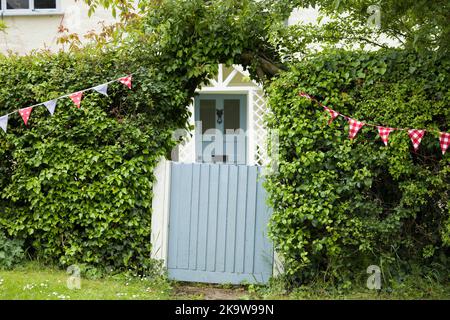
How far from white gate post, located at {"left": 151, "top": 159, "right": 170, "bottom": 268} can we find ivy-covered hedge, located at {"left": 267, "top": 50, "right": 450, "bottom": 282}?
1.34 m

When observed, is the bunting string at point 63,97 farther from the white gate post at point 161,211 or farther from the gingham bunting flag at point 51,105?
the white gate post at point 161,211

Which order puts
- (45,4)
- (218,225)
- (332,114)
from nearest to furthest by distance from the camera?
(332,114), (218,225), (45,4)

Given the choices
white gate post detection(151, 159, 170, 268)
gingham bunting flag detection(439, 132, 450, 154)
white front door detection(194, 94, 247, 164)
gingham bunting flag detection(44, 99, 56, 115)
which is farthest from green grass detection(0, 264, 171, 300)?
white front door detection(194, 94, 247, 164)

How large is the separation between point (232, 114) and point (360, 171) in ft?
24.6

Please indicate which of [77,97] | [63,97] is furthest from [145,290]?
[63,97]

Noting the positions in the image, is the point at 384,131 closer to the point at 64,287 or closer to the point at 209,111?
the point at 64,287

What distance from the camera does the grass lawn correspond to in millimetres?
5219

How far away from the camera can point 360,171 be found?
5.50 m

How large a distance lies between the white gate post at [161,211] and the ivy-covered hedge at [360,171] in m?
1.34

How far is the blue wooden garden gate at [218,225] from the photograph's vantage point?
6086 millimetres

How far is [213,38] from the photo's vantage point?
618cm

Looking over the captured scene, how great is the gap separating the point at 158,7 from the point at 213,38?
77 centimetres
